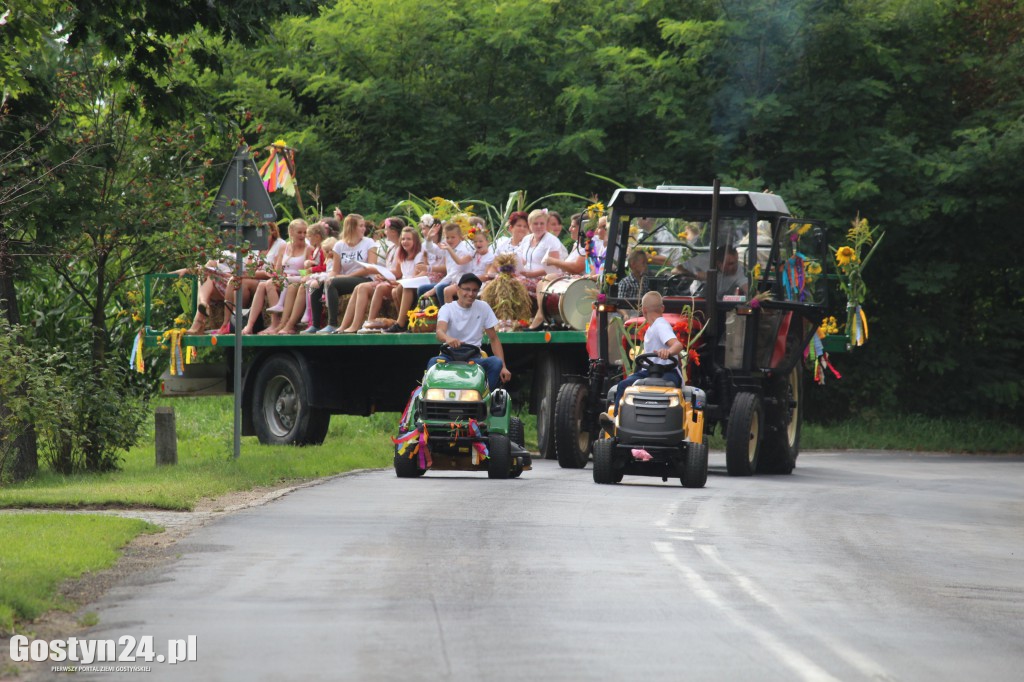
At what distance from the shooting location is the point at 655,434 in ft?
57.5

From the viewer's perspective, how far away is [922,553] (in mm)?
12758

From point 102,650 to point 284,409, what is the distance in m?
15.7

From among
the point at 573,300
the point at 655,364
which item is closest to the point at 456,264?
the point at 573,300

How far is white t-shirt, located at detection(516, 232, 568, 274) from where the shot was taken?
21.9m

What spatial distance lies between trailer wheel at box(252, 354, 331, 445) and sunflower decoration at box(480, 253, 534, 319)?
306 centimetres

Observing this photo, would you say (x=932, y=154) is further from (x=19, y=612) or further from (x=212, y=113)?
(x=19, y=612)

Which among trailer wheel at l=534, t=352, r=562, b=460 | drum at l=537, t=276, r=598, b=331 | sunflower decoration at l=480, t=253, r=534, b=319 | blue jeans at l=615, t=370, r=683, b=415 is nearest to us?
blue jeans at l=615, t=370, r=683, b=415

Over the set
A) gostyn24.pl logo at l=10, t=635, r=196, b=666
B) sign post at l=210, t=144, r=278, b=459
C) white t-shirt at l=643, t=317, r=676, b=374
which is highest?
sign post at l=210, t=144, r=278, b=459

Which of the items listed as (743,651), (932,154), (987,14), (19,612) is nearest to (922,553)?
(743,651)

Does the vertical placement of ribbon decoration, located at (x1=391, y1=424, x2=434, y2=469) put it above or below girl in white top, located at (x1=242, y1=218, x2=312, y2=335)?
below

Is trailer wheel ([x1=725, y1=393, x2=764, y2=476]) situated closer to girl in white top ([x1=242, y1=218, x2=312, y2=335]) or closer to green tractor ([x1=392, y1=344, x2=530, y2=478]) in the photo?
green tractor ([x1=392, y1=344, x2=530, y2=478])

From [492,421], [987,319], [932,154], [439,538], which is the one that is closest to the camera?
[439,538]

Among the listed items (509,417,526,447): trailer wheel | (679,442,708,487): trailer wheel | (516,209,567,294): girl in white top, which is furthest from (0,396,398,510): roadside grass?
(679,442,708,487): trailer wheel

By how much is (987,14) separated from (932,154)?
3.97m
